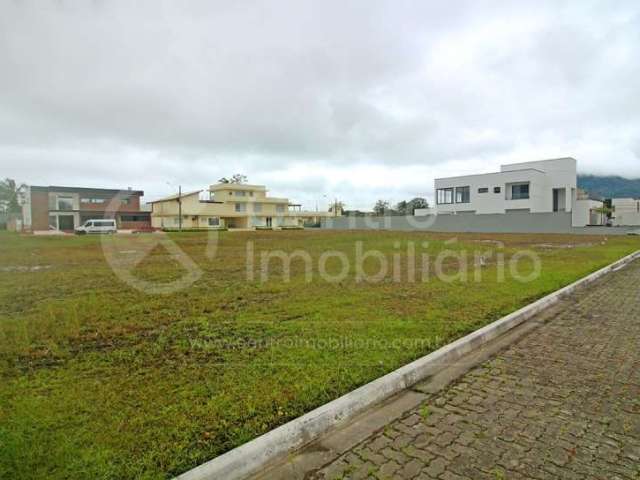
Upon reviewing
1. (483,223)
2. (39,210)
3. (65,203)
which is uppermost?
(65,203)

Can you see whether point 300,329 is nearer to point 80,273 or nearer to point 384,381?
point 384,381

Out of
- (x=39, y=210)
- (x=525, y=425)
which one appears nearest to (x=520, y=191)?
(x=525, y=425)

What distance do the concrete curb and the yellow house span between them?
158 feet

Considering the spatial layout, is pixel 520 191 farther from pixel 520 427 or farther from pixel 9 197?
pixel 9 197

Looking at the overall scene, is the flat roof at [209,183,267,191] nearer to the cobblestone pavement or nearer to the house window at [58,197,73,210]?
the house window at [58,197,73,210]

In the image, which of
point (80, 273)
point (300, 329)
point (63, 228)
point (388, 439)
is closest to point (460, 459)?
point (388, 439)

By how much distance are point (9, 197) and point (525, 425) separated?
232 ft

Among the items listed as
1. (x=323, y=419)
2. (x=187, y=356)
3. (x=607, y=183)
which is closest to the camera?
(x=323, y=419)

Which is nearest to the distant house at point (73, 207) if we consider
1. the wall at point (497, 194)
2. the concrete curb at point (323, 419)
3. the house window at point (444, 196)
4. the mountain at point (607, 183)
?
the house window at point (444, 196)

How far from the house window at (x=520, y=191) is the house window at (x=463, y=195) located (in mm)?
5127

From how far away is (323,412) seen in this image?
2891mm

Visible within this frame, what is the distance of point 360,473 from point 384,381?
116 cm

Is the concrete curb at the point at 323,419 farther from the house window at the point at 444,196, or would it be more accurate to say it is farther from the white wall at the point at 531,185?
the house window at the point at 444,196

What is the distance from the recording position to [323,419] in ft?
9.42
